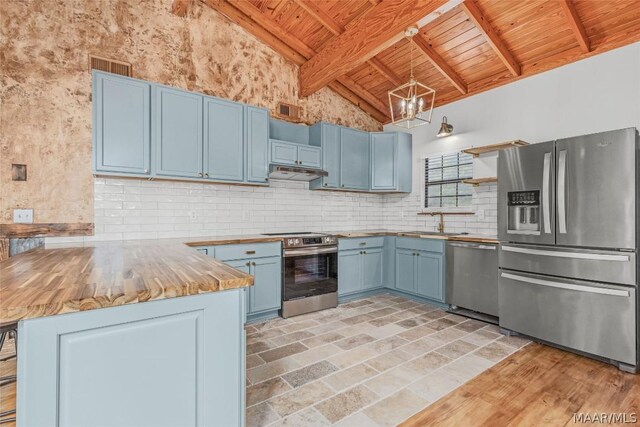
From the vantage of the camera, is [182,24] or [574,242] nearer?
[574,242]

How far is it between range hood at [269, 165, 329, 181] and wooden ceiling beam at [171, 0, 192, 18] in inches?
78.1

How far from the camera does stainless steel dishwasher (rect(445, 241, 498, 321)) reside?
3404 mm

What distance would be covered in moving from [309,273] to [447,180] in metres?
2.49

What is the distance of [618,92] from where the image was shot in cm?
309

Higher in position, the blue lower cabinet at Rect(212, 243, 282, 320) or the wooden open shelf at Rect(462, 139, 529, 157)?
the wooden open shelf at Rect(462, 139, 529, 157)

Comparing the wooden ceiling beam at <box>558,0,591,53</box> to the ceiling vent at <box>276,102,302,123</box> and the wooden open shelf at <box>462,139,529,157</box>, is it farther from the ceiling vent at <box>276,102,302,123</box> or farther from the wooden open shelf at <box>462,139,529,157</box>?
the ceiling vent at <box>276,102,302,123</box>

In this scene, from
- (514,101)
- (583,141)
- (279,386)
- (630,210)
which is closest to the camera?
(279,386)

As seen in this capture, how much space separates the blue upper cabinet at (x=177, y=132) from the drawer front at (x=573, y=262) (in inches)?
133

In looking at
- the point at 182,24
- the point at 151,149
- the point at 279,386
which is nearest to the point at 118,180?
the point at 151,149

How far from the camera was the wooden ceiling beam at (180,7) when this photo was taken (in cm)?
340

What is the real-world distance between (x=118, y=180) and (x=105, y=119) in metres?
0.64

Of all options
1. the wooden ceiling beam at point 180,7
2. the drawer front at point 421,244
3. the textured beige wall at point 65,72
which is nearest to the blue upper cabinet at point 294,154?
the textured beige wall at point 65,72

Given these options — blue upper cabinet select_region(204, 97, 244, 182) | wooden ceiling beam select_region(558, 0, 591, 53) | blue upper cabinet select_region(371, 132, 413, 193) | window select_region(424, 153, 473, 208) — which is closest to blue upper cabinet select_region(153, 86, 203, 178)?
blue upper cabinet select_region(204, 97, 244, 182)

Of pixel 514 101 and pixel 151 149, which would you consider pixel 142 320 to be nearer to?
pixel 151 149
